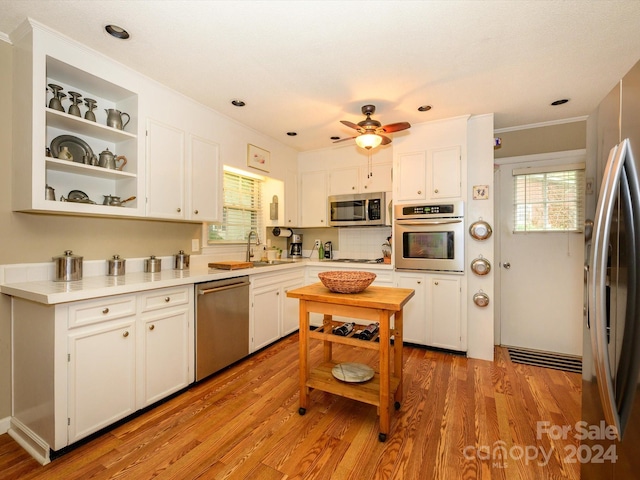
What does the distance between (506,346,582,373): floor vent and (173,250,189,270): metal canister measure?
349cm

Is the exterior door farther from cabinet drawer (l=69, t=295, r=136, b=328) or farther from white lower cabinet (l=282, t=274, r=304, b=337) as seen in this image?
cabinet drawer (l=69, t=295, r=136, b=328)

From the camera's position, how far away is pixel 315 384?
2104mm

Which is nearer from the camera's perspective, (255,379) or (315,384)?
(315,384)

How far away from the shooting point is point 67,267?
2.01m

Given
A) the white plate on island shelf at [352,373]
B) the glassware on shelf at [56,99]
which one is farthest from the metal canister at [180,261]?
the white plate on island shelf at [352,373]

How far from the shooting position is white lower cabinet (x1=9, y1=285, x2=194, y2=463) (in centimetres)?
165

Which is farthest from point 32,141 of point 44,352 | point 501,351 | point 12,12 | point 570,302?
point 570,302

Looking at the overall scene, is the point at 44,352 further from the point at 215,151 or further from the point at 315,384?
the point at 215,151

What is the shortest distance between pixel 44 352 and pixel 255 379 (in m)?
1.47

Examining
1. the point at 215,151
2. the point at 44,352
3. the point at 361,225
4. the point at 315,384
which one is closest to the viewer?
the point at 44,352

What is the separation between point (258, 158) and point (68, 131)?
1809 millimetres

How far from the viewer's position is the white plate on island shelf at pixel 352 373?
2102 mm

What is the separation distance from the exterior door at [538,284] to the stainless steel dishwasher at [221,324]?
2956mm

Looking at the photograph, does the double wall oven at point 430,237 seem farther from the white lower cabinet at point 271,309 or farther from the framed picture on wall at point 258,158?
the framed picture on wall at point 258,158
